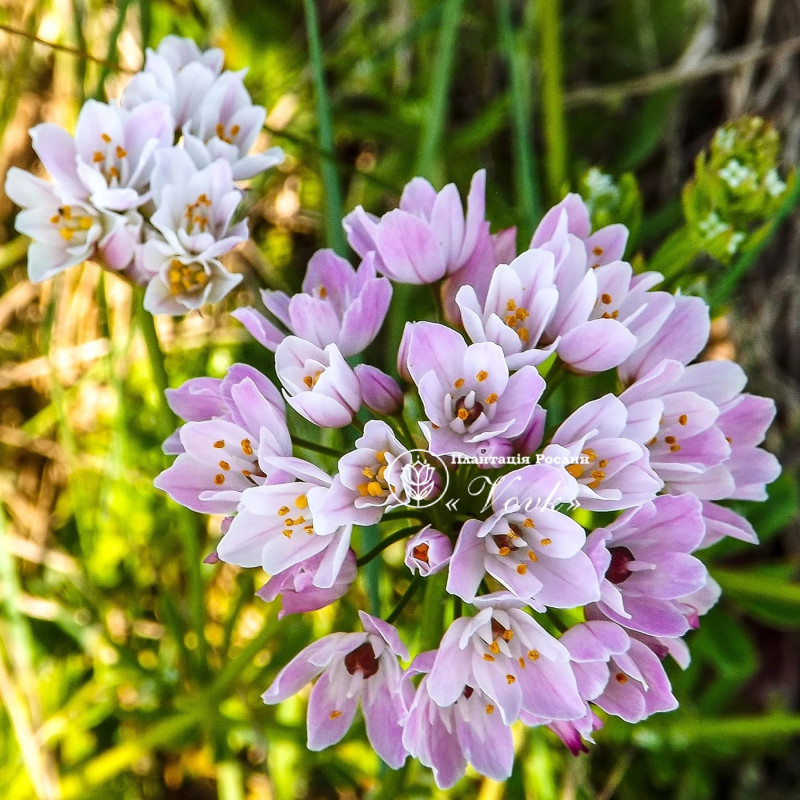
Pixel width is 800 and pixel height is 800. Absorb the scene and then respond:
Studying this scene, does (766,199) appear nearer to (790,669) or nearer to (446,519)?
(446,519)

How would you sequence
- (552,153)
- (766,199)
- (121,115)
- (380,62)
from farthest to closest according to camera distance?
(380,62) < (552,153) < (766,199) < (121,115)

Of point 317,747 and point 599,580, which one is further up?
point 599,580

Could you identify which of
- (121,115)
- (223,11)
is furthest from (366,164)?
(121,115)

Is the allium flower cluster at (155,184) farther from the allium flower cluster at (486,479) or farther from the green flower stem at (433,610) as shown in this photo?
the green flower stem at (433,610)

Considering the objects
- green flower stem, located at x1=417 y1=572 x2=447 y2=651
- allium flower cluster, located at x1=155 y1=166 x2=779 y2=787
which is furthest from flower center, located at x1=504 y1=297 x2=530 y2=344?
green flower stem, located at x1=417 y1=572 x2=447 y2=651

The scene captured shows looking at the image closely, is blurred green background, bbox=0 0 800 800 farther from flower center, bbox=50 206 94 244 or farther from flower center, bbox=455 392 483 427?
flower center, bbox=455 392 483 427

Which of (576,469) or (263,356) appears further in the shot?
(263,356)

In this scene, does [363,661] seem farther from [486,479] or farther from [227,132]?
[227,132]

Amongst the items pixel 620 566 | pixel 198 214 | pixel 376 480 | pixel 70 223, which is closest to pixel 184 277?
pixel 198 214

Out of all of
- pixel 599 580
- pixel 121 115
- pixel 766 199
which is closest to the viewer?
pixel 599 580
